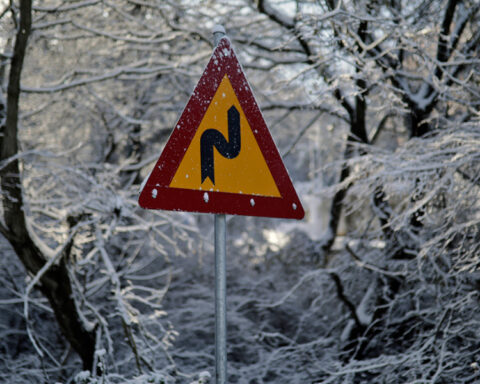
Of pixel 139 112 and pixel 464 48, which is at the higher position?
pixel 464 48

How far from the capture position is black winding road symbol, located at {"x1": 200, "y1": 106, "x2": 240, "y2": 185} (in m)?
1.77

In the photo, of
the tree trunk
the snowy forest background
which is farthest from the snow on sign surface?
the tree trunk

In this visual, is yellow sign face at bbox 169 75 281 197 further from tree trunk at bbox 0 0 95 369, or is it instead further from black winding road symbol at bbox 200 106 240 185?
tree trunk at bbox 0 0 95 369

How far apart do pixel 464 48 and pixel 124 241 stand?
17.2 ft

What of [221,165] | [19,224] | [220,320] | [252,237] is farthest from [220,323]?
[252,237]

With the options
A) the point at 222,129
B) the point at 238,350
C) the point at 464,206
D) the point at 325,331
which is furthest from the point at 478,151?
the point at 238,350

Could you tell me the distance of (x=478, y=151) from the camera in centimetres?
308

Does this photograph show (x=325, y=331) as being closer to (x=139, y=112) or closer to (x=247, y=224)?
(x=247, y=224)

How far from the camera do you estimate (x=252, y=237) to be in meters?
8.97

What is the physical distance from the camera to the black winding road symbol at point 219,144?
5.80 ft

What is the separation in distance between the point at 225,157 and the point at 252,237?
23.8ft

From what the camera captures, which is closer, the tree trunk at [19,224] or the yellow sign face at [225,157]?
the yellow sign face at [225,157]

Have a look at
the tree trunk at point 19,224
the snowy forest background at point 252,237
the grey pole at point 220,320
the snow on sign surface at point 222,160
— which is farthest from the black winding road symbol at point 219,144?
the tree trunk at point 19,224

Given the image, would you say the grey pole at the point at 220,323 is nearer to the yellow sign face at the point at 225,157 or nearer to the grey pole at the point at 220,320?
the grey pole at the point at 220,320
